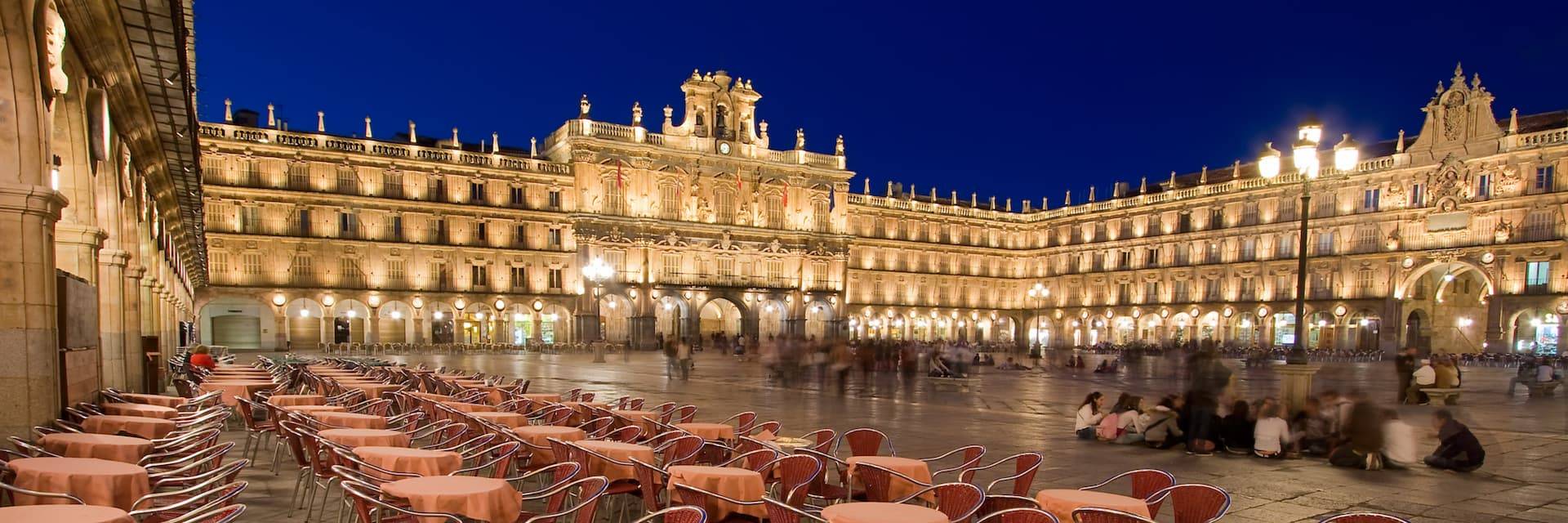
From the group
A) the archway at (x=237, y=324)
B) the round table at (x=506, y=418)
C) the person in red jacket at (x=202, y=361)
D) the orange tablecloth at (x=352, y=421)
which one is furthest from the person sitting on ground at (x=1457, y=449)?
the archway at (x=237, y=324)

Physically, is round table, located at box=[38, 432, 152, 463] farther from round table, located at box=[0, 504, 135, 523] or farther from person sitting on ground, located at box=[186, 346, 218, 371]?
person sitting on ground, located at box=[186, 346, 218, 371]

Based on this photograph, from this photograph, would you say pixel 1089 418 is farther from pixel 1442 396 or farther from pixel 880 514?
pixel 1442 396

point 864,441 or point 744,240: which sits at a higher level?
point 744,240

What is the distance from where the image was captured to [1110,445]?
455 inches

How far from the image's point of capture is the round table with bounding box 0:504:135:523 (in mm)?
4352

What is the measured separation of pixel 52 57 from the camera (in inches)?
270

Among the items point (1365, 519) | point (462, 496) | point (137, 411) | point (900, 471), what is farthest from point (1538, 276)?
point (137, 411)

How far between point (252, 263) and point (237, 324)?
3288 millimetres

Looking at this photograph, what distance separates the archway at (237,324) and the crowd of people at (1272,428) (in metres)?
40.8

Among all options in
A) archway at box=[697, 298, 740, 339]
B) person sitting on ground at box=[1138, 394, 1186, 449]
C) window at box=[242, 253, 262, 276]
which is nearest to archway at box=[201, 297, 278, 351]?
window at box=[242, 253, 262, 276]

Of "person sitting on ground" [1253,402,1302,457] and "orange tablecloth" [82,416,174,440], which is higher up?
"orange tablecloth" [82,416,174,440]

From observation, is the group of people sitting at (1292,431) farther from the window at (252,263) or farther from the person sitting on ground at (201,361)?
the window at (252,263)

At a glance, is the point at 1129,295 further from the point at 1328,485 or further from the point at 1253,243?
the point at 1328,485

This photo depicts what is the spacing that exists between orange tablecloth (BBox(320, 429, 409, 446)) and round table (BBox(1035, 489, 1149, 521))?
16.9ft
